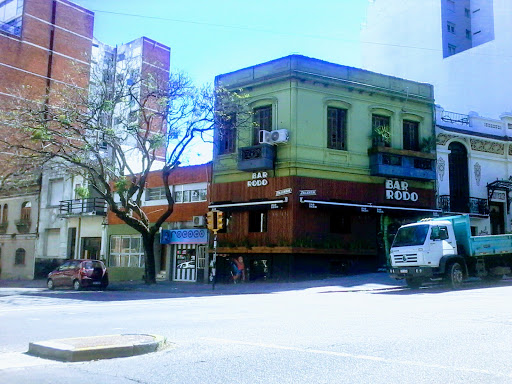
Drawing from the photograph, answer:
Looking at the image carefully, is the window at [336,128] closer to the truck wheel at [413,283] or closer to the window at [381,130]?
the window at [381,130]

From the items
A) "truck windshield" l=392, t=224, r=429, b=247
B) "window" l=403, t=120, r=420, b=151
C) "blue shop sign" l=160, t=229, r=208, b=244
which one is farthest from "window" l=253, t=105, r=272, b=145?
"truck windshield" l=392, t=224, r=429, b=247

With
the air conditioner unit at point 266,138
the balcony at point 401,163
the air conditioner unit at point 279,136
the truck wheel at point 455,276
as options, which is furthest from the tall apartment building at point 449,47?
the truck wheel at point 455,276

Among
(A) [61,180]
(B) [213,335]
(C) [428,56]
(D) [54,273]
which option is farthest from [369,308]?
(C) [428,56]

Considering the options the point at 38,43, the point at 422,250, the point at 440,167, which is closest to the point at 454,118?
the point at 440,167

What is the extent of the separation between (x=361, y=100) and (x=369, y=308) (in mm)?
17170

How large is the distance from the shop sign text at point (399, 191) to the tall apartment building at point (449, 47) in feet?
51.0

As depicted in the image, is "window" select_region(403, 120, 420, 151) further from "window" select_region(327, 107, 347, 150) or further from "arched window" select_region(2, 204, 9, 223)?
"arched window" select_region(2, 204, 9, 223)

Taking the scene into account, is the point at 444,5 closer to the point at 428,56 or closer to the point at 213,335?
the point at 428,56

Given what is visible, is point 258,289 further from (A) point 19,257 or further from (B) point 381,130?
(A) point 19,257

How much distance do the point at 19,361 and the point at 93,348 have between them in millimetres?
985

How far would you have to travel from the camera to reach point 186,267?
31.0 meters

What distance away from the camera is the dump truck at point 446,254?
20547 mm

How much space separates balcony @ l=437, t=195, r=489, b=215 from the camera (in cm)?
3122

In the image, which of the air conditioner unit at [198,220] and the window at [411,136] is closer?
the air conditioner unit at [198,220]
